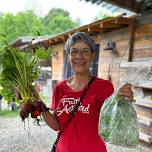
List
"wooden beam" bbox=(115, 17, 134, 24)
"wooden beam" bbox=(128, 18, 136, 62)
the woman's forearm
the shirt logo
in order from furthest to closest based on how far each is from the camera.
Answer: "wooden beam" bbox=(128, 18, 136, 62) < "wooden beam" bbox=(115, 17, 134, 24) < the woman's forearm < the shirt logo

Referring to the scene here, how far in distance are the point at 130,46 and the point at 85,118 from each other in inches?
234

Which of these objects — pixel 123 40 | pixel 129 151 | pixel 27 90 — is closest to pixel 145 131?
pixel 129 151

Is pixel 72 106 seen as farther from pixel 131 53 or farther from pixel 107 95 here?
pixel 131 53

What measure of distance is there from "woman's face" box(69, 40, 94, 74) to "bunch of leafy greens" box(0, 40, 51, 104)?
45 cm

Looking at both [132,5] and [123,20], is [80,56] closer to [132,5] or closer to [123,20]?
[132,5]

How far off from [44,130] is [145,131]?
3153mm

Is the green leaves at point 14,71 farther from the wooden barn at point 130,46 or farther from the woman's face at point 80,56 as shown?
the wooden barn at point 130,46

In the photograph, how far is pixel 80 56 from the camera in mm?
2223

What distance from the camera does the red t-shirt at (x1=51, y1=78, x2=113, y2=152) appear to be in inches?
85.6

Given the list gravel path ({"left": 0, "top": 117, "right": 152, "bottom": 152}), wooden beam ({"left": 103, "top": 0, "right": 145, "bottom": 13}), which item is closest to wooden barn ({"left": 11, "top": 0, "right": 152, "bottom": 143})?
wooden beam ({"left": 103, "top": 0, "right": 145, "bottom": 13})

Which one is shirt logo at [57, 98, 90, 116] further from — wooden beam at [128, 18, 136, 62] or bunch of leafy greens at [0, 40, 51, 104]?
wooden beam at [128, 18, 136, 62]

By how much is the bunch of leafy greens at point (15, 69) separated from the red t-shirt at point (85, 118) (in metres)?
0.43

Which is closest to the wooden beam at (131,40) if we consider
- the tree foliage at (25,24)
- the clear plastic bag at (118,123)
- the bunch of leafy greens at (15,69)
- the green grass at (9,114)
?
the bunch of leafy greens at (15,69)

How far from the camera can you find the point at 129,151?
655 centimetres
